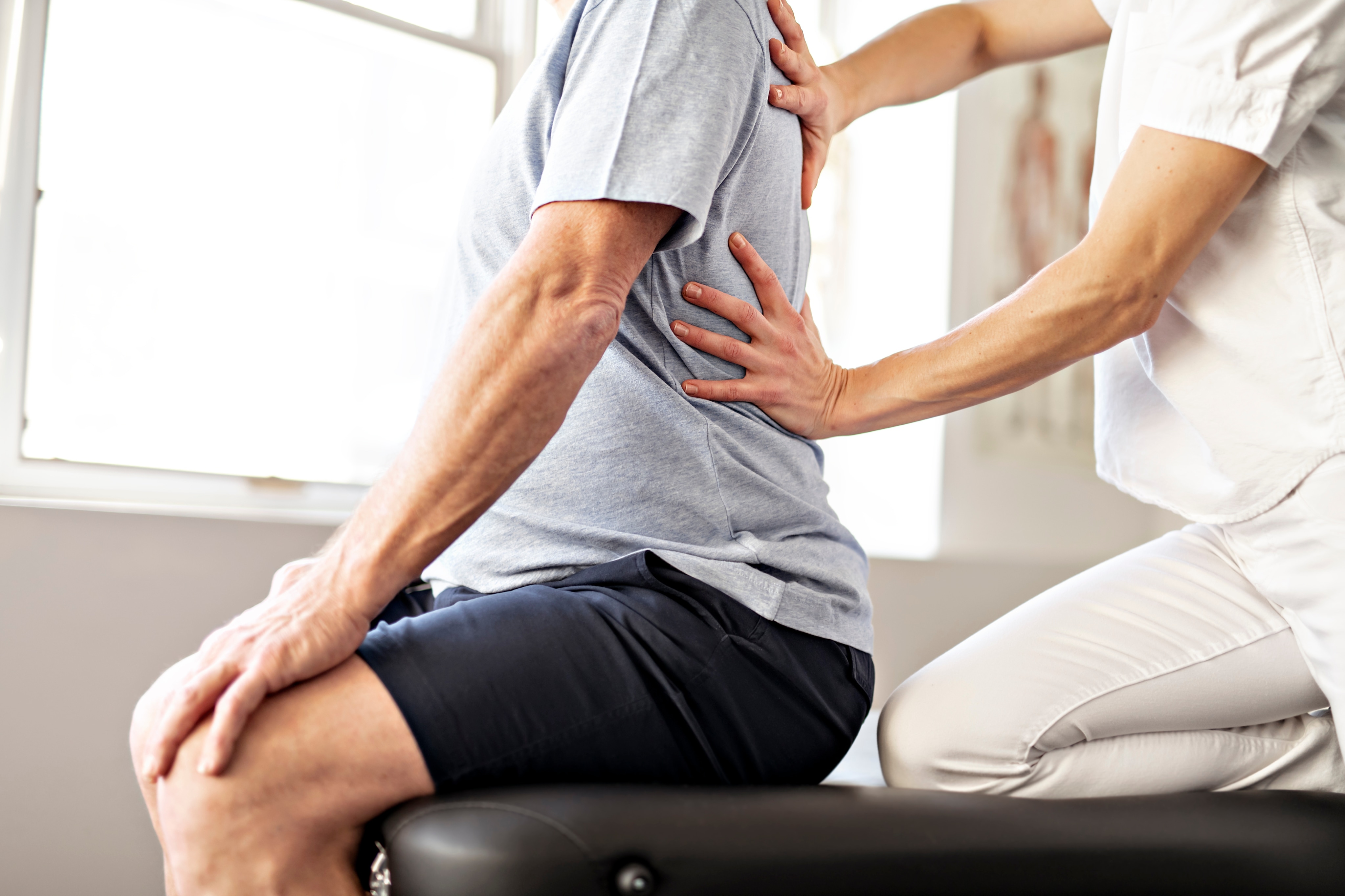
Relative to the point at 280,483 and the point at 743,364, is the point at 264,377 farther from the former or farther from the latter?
the point at 743,364

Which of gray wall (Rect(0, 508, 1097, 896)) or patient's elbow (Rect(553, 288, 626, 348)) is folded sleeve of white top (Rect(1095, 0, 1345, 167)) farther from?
gray wall (Rect(0, 508, 1097, 896))

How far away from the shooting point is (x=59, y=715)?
1.71m

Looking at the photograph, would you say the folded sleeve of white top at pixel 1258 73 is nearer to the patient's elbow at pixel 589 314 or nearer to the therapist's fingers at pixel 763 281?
the therapist's fingers at pixel 763 281

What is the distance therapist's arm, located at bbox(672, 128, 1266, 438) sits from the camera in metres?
0.90

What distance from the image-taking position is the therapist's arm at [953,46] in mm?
1299

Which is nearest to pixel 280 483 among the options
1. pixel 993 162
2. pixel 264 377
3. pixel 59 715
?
pixel 264 377

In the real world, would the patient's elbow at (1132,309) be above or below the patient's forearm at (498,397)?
above

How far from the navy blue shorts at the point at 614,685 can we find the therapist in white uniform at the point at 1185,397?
0.18 metres

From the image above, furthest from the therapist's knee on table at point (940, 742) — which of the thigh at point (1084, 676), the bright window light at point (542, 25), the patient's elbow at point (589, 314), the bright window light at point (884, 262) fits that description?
the bright window light at point (884, 262)

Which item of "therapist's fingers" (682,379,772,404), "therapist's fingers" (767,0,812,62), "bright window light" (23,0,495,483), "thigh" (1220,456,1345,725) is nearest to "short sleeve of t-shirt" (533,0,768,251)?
"therapist's fingers" (682,379,772,404)

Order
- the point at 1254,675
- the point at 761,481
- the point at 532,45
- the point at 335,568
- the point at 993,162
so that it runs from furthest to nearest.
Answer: the point at 993,162 → the point at 532,45 → the point at 1254,675 → the point at 761,481 → the point at 335,568

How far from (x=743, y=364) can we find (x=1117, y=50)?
612 millimetres

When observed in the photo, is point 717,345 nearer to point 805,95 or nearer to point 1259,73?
point 805,95

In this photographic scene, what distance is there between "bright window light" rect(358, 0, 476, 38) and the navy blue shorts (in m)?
2.11
